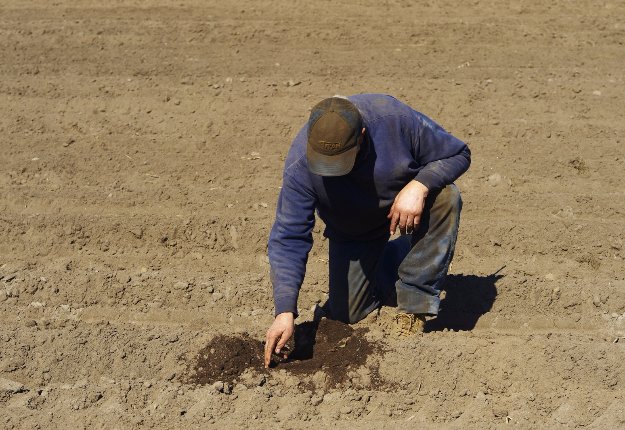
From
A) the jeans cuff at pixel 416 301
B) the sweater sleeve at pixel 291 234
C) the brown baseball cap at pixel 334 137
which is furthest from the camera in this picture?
the jeans cuff at pixel 416 301

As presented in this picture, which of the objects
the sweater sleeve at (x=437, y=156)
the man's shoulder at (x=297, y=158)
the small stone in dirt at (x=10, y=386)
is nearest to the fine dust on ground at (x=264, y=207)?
the small stone in dirt at (x=10, y=386)

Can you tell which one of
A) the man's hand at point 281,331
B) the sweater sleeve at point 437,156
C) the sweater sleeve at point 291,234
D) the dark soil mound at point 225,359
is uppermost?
the sweater sleeve at point 437,156

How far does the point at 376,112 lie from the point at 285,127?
2797 mm

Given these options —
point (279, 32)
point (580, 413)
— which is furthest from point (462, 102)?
point (580, 413)

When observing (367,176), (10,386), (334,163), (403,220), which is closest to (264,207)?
(367,176)

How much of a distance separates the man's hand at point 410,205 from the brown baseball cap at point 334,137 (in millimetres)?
383

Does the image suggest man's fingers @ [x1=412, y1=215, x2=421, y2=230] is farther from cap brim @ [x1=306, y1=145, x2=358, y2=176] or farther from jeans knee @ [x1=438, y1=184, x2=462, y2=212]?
cap brim @ [x1=306, y1=145, x2=358, y2=176]

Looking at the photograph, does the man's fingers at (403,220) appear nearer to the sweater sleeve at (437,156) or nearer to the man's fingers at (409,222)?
the man's fingers at (409,222)

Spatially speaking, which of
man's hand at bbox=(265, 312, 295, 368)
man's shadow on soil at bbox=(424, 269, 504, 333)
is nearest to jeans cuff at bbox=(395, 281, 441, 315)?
man's shadow on soil at bbox=(424, 269, 504, 333)

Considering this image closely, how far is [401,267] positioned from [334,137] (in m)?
1.02

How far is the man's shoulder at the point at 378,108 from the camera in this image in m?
3.19

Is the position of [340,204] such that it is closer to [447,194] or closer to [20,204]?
[447,194]

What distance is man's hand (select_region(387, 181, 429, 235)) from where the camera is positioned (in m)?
3.16

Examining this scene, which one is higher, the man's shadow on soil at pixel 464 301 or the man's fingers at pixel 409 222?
the man's fingers at pixel 409 222
